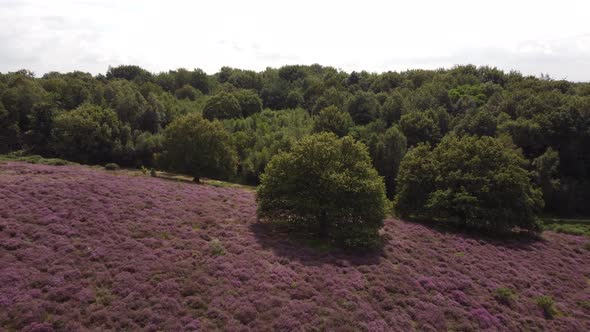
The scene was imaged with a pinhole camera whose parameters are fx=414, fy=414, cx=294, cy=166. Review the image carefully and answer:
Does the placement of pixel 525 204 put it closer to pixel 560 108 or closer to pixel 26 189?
pixel 560 108

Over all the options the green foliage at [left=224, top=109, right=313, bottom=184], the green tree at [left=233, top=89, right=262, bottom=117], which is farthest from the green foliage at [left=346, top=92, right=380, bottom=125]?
the green tree at [left=233, top=89, right=262, bottom=117]

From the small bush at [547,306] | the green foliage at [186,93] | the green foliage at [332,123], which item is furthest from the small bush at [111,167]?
the green foliage at [186,93]

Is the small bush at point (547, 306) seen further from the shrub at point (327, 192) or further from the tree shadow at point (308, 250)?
the shrub at point (327, 192)

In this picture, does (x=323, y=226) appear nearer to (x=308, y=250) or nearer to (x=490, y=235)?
(x=308, y=250)

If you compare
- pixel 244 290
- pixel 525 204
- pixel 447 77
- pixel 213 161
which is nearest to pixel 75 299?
pixel 244 290

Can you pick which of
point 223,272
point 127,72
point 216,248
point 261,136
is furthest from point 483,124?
point 127,72

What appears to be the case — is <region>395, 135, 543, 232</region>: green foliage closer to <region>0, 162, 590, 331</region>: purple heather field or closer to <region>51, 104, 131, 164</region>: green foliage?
<region>0, 162, 590, 331</region>: purple heather field
